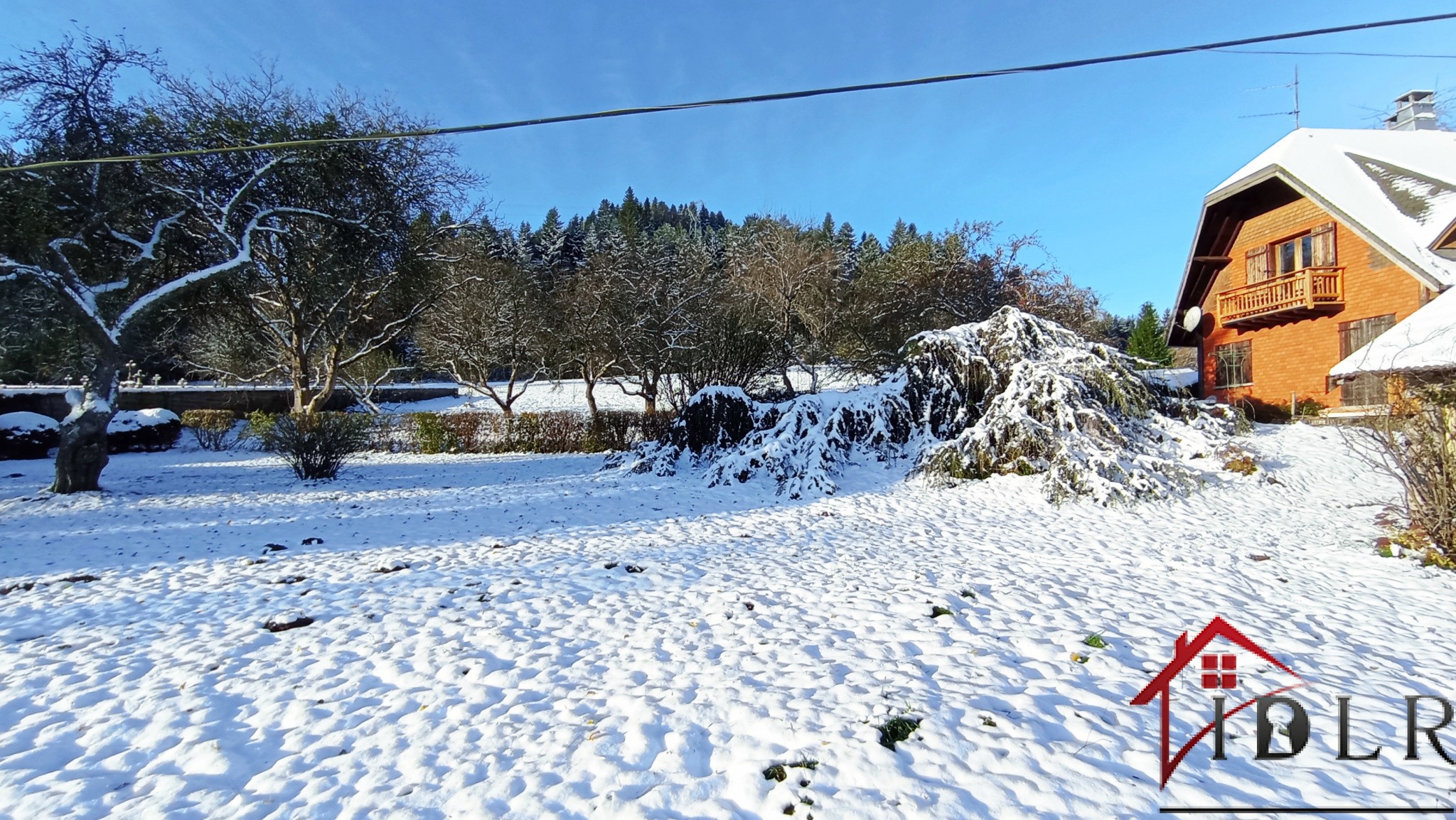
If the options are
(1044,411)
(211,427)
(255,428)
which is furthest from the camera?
(211,427)

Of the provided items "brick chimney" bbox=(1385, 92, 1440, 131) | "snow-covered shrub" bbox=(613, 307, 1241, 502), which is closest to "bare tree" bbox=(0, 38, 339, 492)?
Answer: "snow-covered shrub" bbox=(613, 307, 1241, 502)

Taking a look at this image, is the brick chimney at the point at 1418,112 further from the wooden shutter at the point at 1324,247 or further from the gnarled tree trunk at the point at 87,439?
the gnarled tree trunk at the point at 87,439

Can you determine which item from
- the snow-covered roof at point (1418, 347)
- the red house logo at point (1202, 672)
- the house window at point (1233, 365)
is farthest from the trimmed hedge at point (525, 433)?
the house window at point (1233, 365)

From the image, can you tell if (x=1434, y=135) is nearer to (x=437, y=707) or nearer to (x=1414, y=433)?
(x=1414, y=433)

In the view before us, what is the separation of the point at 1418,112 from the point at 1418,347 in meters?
20.5

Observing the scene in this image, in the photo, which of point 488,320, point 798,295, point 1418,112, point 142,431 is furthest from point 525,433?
point 1418,112

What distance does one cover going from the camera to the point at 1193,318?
1888 cm

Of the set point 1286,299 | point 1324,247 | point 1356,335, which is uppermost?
point 1324,247

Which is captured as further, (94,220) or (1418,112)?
(1418,112)

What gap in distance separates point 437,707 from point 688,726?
137 cm

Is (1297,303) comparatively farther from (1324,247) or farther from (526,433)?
(526,433)

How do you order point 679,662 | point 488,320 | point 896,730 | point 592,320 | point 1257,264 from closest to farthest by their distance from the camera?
1. point 896,730
2. point 679,662
3. point 1257,264
4. point 592,320
5. point 488,320

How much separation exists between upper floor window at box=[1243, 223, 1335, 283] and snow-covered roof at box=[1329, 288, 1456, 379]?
11.8 metres

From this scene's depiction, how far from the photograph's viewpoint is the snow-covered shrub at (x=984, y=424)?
9070 mm
